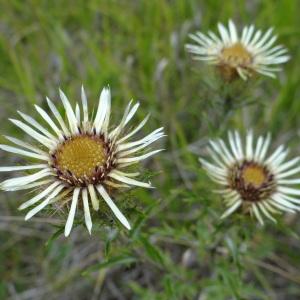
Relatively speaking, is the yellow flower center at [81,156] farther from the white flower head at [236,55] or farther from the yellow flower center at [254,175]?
the white flower head at [236,55]

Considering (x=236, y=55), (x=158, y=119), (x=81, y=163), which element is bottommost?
(x=81, y=163)

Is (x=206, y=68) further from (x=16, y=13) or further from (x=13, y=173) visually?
(x=16, y=13)

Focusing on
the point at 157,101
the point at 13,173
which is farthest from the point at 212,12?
the point at 13,173

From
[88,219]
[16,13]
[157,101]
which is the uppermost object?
[16,13]

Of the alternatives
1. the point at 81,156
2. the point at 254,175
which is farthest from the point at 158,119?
the point at 81,156

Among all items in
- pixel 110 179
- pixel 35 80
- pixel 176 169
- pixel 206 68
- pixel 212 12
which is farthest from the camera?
pixel 212 12

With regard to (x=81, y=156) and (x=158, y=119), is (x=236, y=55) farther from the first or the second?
(x=81, y=156)
